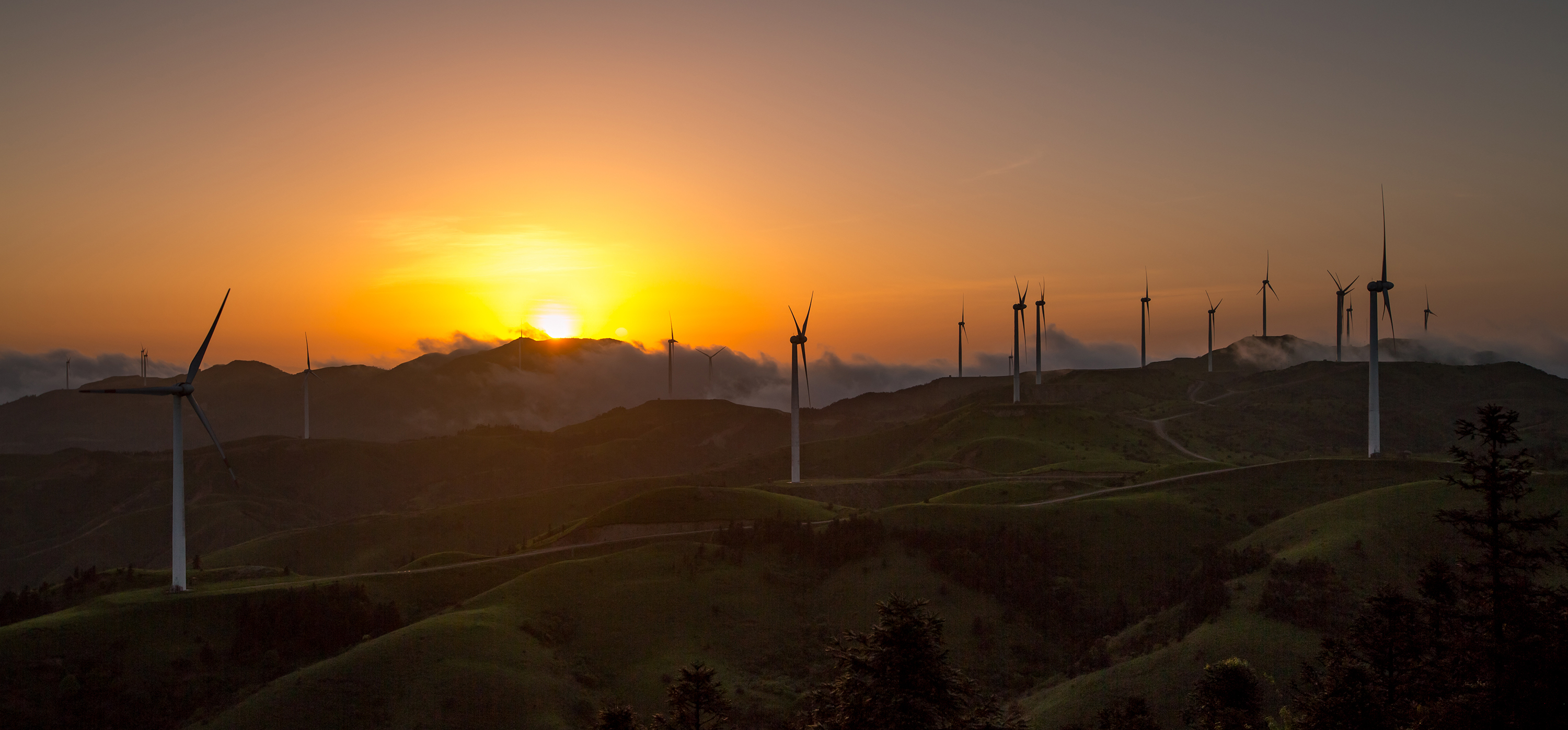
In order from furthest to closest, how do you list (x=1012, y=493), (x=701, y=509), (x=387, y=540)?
(x=387, y=540), (x=1012, y=493), (x=701, y=509)

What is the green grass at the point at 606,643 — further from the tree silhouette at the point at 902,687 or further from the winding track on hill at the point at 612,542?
the tree silhouette at the point at 902,687

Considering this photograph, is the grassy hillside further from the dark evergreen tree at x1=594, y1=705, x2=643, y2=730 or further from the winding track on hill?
the dark evergreen tree at x1=594, y1=705, x2=643, y2=730

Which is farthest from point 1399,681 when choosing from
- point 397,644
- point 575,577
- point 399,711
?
point 575,577

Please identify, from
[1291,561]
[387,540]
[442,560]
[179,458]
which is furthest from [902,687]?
[387,540]

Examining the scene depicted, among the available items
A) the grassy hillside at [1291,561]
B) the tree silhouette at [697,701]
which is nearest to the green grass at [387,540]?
the grassy hillside at [1291,561]

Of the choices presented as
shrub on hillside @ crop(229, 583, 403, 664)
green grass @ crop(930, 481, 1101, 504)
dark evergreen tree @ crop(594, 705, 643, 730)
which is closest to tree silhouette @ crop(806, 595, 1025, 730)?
dark evergreen tree @ crop(594, 705, 643, 730)

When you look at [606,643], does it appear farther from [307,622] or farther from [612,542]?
[612,542]

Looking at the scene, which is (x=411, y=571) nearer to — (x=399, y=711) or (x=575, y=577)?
(x=575, y=577)
